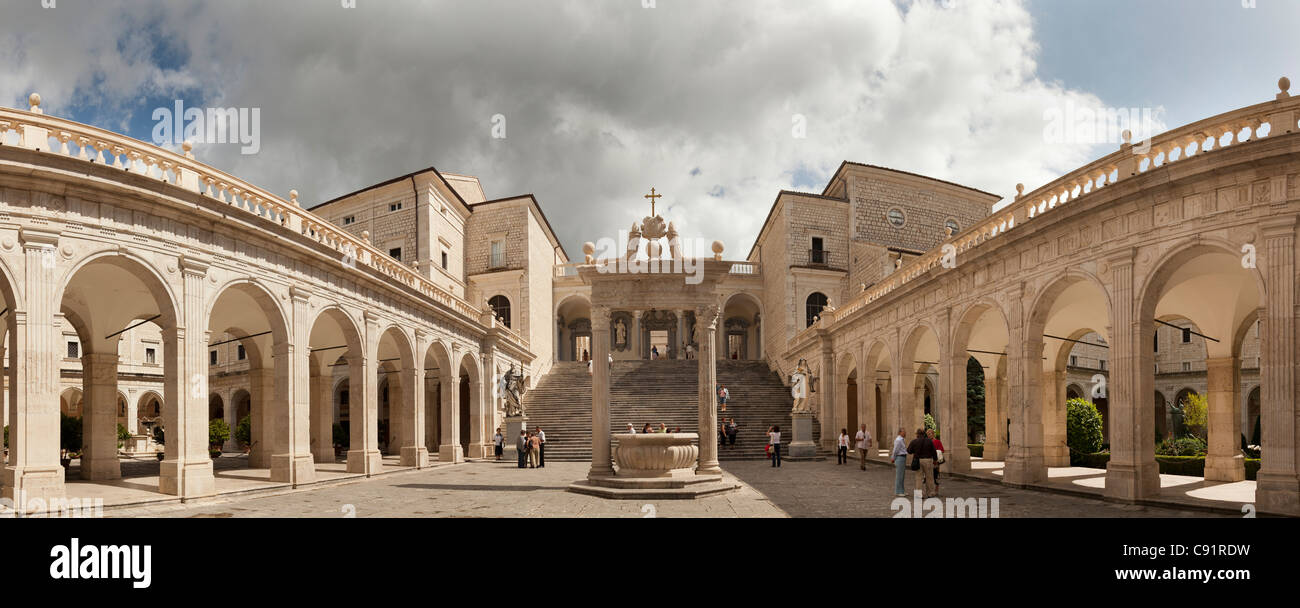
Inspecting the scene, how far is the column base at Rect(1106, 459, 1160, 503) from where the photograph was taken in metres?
14.3

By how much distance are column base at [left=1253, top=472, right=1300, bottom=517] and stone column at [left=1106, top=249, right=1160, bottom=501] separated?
2319 mm

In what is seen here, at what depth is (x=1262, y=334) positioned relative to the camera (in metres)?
12.2

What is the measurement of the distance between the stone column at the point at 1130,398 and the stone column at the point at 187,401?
1816 centimetres

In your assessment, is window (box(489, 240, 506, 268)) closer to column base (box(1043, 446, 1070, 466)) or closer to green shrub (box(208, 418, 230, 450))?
green shrub (box(208, 418, 230, 450))

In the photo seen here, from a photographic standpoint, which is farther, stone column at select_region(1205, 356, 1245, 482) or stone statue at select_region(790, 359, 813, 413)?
stone statue at select_region(790, 359, 813, 413)

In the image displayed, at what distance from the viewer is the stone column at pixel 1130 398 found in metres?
14.4

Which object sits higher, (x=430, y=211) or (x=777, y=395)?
(x=430, y=211)

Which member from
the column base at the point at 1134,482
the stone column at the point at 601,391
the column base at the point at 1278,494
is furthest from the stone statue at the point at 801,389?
the column base at the point at 1278,494

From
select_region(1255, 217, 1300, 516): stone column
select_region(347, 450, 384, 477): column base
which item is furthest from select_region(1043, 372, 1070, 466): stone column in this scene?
select_region(347, 450, 384, 477): column base
